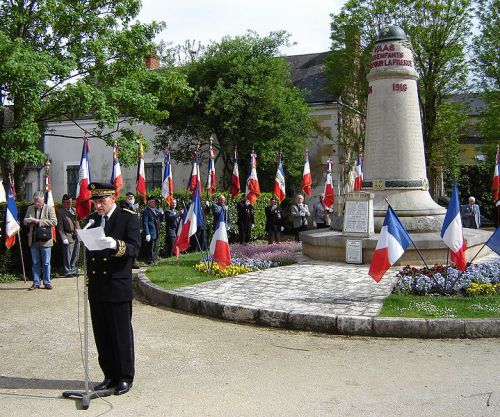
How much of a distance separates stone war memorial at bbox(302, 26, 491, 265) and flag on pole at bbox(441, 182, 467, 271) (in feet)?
13.2

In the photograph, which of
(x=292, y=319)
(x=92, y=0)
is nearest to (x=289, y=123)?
(x=92, y=0)

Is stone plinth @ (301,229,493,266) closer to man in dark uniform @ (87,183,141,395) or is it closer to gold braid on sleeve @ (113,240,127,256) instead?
man in dark uniform @ (87,183,141,395)

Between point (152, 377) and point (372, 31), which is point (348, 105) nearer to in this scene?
point (372, 31)

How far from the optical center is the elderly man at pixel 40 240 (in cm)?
1122

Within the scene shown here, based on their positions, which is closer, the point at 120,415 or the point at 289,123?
the point at 120,415

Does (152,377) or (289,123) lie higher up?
(289,123)

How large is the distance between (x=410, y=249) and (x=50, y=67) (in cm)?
909

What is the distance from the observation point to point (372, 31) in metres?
28.0

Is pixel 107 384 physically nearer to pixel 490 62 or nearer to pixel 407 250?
pixel 407 250

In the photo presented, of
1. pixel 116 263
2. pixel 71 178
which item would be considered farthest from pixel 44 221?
pixel 71 178

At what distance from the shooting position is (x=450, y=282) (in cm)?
920

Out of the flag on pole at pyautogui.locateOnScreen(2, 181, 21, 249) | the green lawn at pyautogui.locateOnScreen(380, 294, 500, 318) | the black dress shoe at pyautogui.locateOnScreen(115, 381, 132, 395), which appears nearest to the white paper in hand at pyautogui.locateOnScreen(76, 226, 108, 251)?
the black dress shoe at pyautogui.locateOnScreen(115, 381, 132, 395)

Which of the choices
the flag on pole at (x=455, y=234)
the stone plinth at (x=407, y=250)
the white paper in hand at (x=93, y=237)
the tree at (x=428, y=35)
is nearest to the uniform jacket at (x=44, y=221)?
the stone plinth at (x=407, y=250)

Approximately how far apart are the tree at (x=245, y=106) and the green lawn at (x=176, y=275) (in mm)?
13138
